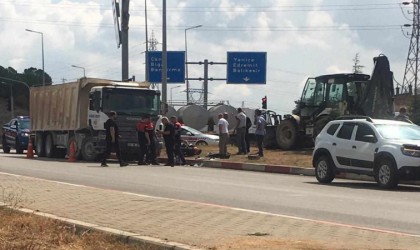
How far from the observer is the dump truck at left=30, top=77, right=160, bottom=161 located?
2598 cm

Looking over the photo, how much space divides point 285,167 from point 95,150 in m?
7.99

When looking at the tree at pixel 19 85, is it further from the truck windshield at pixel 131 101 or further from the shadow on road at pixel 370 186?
the shadow on road at pixel 370 186

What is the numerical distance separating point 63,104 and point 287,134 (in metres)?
9.58

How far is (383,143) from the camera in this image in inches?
660

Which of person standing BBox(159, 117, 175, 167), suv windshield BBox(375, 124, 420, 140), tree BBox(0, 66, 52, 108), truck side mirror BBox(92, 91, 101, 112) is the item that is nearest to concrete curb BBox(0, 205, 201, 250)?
suv windshield BBox(375, 124, 420, 140)

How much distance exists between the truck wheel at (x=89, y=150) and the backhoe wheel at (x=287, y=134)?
7.64m

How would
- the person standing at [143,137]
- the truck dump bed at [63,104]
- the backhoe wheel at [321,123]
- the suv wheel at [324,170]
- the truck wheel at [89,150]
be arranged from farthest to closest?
the truck dump bed at [63,104]
the truck wheel at [89,150]
the backhoe wheel at [321,123]
the person standing at [143,137]
the suv wheel at [324,170]

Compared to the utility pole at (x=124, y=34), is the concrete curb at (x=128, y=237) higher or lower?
lower

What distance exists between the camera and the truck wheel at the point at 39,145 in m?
31.5

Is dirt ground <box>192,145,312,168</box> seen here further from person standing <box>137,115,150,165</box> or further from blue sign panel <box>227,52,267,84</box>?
blue sign panel <box>227,52,267,84</box>

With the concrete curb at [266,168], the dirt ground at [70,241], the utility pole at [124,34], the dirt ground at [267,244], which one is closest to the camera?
the dirt ground at [267,244]

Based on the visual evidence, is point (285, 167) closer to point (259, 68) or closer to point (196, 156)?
point (196, 156)

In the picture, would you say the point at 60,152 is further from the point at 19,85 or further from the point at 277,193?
the point at 19,85

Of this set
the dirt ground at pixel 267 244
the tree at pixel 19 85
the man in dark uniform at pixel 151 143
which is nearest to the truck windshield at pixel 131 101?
the man in dark uniform at pixel 151 143
